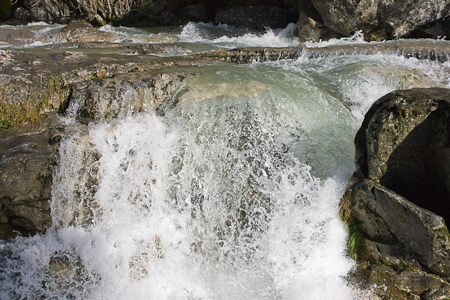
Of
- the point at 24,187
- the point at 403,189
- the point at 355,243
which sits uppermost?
the point at 403,189

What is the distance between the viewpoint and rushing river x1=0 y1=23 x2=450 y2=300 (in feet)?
10.7

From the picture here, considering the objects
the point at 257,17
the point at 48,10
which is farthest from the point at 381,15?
the point at 48,10

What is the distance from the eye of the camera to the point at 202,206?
364 cm

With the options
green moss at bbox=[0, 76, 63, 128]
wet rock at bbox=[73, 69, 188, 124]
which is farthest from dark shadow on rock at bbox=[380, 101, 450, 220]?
green moss at bbox=[0, 76, 63, 128]

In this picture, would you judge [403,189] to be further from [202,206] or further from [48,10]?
[48,10]

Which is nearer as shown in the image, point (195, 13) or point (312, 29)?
point (312, 29)

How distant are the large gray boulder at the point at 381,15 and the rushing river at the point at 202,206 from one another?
4.53m

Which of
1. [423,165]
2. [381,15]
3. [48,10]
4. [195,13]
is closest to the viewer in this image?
[423,165]

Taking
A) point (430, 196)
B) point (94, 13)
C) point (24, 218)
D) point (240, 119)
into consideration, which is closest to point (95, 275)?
point (24, 218)

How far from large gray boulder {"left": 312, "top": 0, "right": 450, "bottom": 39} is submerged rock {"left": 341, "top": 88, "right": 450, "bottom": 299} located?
5207 millimetres

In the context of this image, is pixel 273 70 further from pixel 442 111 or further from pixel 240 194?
pixel 442 111

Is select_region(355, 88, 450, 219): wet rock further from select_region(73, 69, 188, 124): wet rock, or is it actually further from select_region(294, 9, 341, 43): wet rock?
select_region(294, 9, 341, 43): wet rock

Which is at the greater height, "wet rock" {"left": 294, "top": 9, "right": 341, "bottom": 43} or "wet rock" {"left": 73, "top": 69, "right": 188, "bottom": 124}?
"wet rock" {"left": 294, "top": 9, "right": 341, "bottom": 43}

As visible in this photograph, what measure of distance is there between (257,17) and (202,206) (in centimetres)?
853
